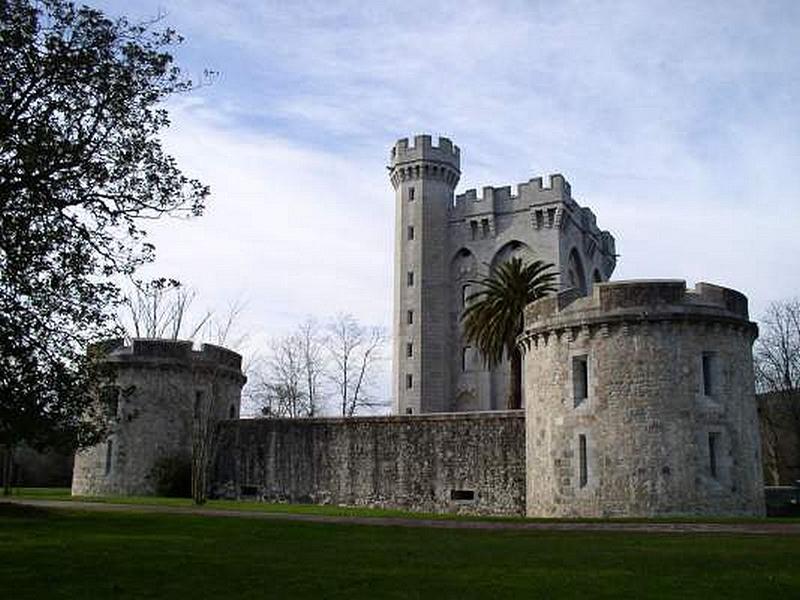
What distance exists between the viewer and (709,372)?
2266 centimetres

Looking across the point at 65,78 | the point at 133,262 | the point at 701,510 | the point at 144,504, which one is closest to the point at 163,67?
the point at 65,78

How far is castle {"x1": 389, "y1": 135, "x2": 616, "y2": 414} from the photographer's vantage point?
5300cm

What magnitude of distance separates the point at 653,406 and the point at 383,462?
10.7 metres

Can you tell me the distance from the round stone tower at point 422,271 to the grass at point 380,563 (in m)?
36.1

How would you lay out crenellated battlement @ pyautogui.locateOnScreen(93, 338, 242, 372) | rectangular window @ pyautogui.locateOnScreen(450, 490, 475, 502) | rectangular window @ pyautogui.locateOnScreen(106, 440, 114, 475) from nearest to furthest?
rectangular window @ pyautogui.locateOnScreen(450, 490, 475, 502) → rectangular window @ pyautogui.locateOnScreen(106, 440, 114, 475) → crenellated battlement @ pyautogui.locateOnScreen(93, 338, 242, 372)

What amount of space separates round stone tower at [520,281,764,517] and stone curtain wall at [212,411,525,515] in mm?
3969

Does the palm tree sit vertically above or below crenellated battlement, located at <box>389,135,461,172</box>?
below

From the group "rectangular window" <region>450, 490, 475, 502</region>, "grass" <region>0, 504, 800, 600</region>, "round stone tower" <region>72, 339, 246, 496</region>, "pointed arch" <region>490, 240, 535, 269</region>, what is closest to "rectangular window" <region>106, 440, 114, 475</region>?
"round stone tower" <region>72, 339, 246, 496</region>

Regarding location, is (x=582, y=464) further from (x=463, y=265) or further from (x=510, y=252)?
(x=463, y=265)

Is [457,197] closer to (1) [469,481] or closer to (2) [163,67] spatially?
(1) [469,481]

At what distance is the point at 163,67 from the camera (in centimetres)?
1730

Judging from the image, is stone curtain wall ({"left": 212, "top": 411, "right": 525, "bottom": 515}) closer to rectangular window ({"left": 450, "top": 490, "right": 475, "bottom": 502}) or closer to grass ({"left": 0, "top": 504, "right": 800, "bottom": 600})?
rectangular window ({"left": 450, "top": 490, "right": 475, "bottom": 502})

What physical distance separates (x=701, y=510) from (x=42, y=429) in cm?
1515

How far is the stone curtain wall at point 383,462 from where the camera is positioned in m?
27.6
